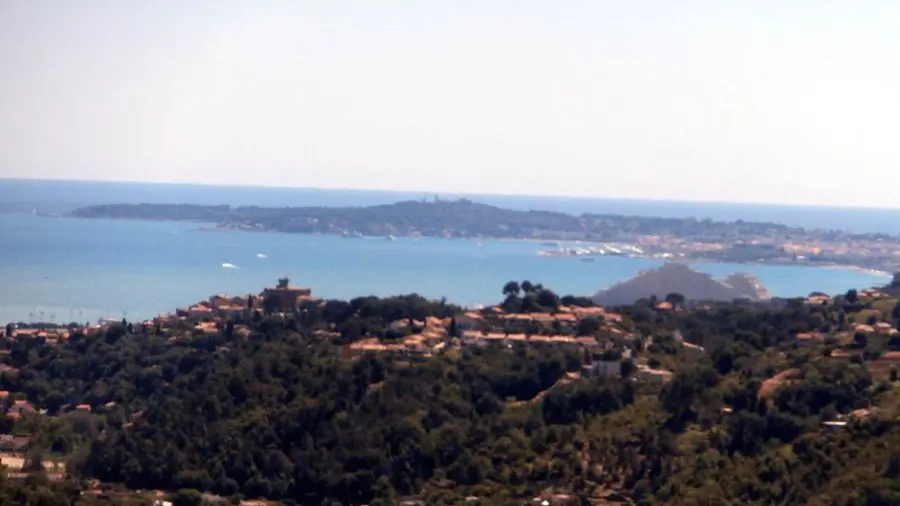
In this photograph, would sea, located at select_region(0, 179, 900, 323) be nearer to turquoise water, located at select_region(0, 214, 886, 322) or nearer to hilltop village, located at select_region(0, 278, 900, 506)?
turquoise water, located at select_region(0, 214, 886, 322)

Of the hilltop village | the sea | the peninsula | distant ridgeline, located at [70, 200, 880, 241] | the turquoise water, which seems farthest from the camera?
distant ridgeline, located at [70, 200, 880, 241]

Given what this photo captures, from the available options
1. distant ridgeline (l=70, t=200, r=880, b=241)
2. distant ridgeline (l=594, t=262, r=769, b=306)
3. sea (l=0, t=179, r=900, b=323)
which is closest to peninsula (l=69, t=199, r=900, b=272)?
distant ridgeline (l=70, t=200, r=880, b=241)

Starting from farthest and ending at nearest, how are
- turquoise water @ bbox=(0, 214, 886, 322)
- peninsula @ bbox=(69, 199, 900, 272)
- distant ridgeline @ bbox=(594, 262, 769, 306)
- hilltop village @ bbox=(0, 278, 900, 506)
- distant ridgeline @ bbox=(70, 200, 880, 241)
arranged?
distant ridgeline @ bbox=(70, 200, 880, 241) < peninsula @ bbox=(69, 199, 900, 272) < turquoise water @ bbox=(0, 214, 886, 322) < distant ridgeline @ bbox=(594, 262, 769, 306) < hilltop village @ bbox=(0, 278, 900, 506)

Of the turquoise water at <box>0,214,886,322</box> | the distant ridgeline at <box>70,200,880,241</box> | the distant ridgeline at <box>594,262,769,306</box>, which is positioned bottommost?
the turquoise water at <box>0,214,886,322</box>

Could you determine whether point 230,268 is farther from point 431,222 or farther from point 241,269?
point 431,222

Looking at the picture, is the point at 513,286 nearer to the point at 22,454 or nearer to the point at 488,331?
the point at 488,331

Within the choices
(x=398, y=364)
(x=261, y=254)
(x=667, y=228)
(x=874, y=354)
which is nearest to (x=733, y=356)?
(x=874, y=354)
